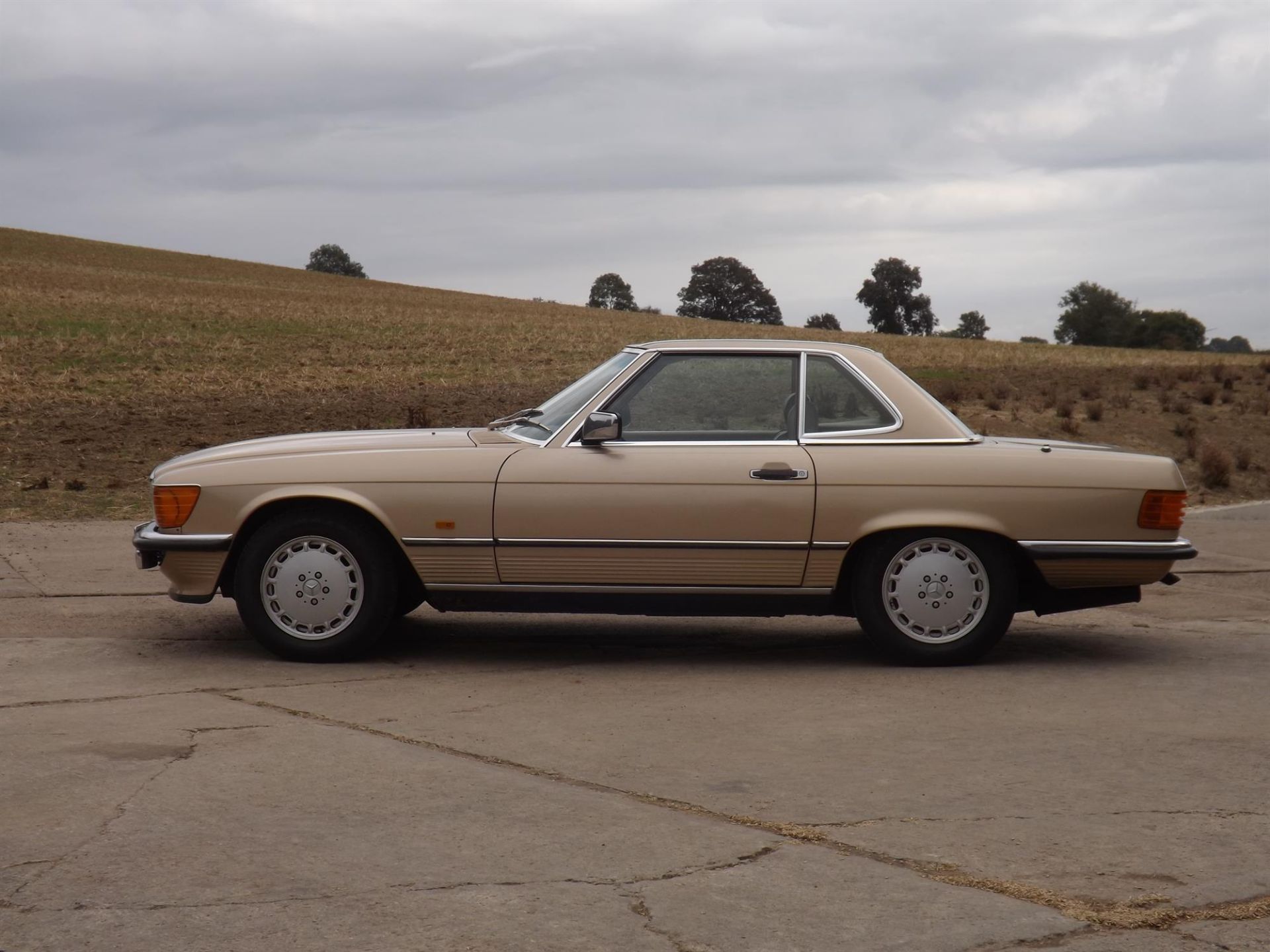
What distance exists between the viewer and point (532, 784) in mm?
4852

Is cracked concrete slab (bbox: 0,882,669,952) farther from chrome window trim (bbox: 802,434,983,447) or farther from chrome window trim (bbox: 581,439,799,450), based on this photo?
chrome window trim (bbox: 802,434,983,447)

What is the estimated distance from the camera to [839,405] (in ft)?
23.3

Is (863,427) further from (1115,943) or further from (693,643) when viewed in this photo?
(1115,943)

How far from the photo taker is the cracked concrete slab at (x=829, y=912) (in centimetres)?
349

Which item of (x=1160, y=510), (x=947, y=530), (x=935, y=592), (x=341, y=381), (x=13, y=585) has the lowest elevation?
(x=13, y=585)

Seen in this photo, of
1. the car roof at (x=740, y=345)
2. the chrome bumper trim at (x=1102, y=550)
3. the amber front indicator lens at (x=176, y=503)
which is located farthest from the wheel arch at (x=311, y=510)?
the chrome bumper trim at (x=1102, y=550)

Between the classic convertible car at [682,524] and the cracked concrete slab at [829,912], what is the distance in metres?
2.88

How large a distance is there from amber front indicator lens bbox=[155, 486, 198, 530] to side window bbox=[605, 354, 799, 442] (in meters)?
1.98

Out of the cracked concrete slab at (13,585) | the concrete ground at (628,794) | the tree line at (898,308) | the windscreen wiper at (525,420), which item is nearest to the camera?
the concrete ground at (628,794)

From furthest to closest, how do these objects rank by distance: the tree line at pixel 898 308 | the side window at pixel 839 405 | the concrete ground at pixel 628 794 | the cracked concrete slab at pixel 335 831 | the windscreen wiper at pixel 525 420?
the tree line at pixel 898 308
the windscreen wiper at pixel 525 420
the side window at pixel 839 405
the cracked concrete slab at pixel 335 831
the concrete ground at pixel 628 794

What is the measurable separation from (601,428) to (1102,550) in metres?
2.37

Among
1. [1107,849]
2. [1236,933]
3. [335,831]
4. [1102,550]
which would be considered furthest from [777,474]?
[1236,933]

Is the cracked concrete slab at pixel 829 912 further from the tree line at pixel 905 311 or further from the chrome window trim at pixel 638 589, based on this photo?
the tree line at pixel 905 311

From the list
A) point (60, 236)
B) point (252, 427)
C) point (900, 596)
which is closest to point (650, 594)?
point (900, 596)
